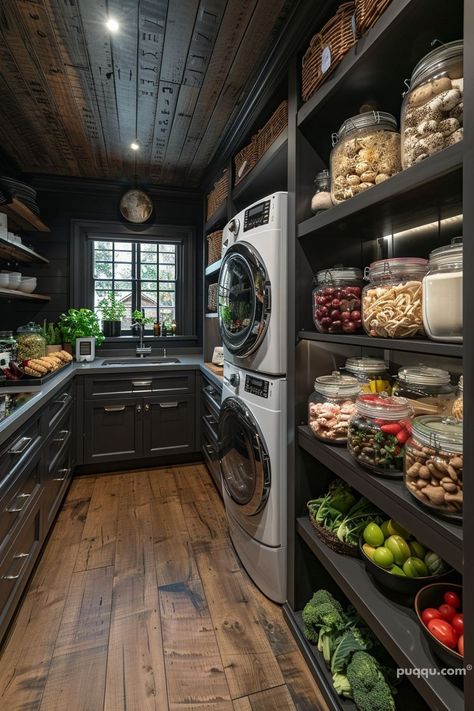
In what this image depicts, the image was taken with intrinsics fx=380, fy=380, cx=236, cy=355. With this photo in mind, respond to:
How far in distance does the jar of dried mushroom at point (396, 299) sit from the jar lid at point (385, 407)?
21cm

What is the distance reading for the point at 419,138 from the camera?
95cm

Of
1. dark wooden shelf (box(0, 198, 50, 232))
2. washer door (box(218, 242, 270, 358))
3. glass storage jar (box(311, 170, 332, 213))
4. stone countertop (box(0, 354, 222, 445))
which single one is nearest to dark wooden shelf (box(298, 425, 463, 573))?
washer door (box(218, 242, 270, 358))

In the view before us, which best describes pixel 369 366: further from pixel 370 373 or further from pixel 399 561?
pixel 399 561

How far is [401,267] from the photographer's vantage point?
43.7 inches

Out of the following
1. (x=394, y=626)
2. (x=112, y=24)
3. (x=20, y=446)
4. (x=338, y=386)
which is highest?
(x=112, y=24)

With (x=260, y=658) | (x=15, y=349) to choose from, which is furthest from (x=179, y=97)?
(x=260, y=658)

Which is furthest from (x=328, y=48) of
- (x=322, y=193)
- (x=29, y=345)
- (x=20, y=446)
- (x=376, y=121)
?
(x=29, y=345)

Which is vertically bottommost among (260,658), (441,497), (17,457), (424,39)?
(260,658)

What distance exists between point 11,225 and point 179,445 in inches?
97.0

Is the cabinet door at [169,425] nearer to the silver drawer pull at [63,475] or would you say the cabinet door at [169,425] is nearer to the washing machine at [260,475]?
the silver drawer pull at [63,475]

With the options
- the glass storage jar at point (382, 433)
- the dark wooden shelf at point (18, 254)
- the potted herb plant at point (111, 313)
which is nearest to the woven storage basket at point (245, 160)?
the dark wooden shelf at point (18, 254)

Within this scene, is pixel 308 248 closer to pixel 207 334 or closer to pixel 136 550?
pixel 136 550

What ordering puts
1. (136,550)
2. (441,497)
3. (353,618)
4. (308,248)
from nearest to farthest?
(441,497) → (353,618) → (308,248) → (136,550)

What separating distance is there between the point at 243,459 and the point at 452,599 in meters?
1.09
